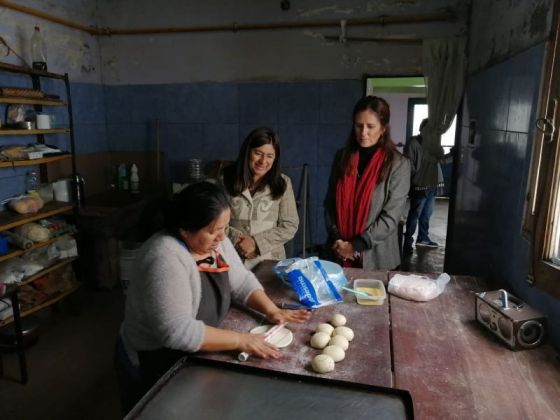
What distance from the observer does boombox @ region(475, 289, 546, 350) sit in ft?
3.70

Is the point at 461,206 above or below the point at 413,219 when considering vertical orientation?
above

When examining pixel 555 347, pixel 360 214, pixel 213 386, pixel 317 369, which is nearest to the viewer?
pixel 213 386

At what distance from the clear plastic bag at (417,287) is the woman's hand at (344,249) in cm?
27

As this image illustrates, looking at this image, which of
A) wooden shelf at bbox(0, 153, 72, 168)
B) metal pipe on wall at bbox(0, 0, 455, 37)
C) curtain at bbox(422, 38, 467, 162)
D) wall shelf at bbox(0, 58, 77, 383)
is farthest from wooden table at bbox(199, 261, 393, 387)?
metal pipe on wall at bbox(0, 0, 455, 37)

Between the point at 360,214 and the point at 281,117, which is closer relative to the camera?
the point at 360,214

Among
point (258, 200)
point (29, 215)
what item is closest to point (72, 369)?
point (29, 215)

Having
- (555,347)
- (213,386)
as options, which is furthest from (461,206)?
(213,386)

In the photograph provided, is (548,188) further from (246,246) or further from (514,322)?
(246,246)

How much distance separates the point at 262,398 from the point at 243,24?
3.15m

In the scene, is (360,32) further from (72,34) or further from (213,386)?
(213,386)

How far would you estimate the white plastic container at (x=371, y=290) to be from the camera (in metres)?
1.43

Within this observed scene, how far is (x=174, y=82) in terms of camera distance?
3.60 metres

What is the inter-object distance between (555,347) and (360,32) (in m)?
2.71

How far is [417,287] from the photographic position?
1.47 metres
